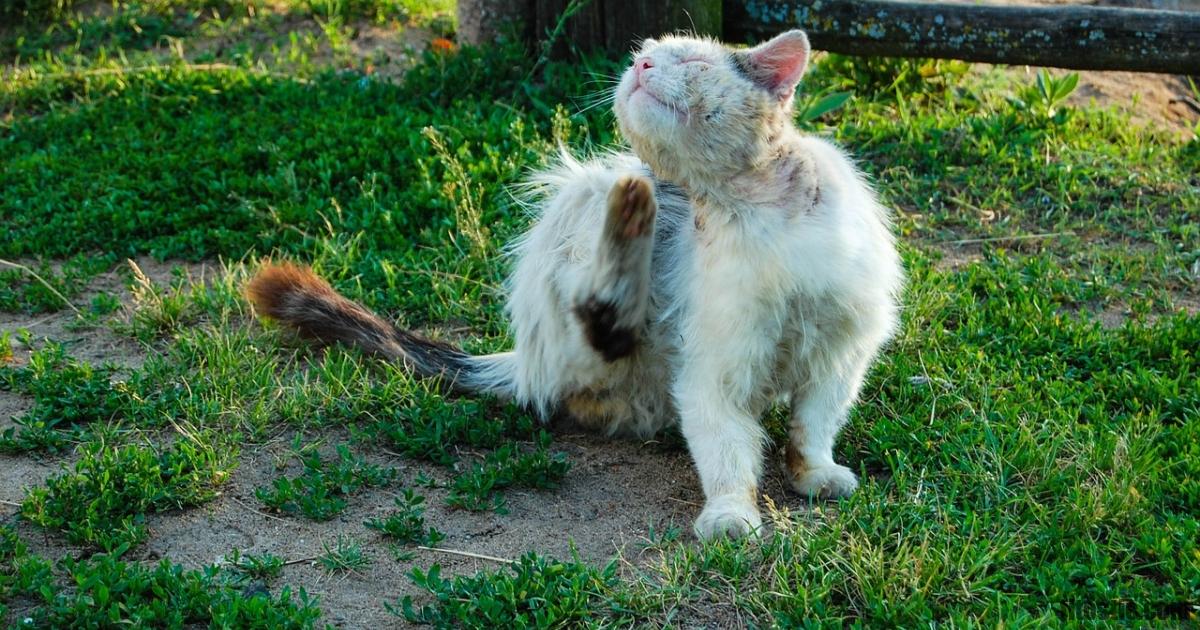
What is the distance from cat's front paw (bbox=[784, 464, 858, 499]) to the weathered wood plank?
9.52ft

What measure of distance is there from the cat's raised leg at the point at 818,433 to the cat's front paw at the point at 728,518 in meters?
0.28

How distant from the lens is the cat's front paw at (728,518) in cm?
352

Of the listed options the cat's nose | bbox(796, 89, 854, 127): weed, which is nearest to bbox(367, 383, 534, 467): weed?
the cat's nose

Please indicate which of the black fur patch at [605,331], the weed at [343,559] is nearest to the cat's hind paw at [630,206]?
the black fur patch at [605,331]

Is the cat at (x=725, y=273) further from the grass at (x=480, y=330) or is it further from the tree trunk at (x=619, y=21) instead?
the tree trunk at (x=619, y=21)

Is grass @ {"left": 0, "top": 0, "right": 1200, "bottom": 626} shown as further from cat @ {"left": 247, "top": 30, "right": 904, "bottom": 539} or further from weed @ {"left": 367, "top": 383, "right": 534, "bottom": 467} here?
cat @ {"left": 247, "top": 30, "right": 904, "bottom": 539}

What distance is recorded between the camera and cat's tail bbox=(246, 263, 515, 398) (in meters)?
4.60

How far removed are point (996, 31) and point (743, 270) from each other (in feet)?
9.80

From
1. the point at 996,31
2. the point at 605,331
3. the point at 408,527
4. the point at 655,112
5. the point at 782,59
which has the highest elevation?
the point at 782,59

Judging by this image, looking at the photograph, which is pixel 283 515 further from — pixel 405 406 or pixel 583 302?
pixel 583 302

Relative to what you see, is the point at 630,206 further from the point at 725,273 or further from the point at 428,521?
the point at 428,521

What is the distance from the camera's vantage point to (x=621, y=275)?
12.5 feet

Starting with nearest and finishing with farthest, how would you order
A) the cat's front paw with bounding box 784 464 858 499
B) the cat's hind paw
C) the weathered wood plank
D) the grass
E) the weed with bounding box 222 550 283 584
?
the grass
the weed with bounding box 222 550 283 584
the cat's hind paw
the cat's front paw with bounding box 784 464 858 499
the weathered wood plank

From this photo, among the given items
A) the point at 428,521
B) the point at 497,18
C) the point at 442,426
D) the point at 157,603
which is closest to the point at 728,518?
the point at 428,521
